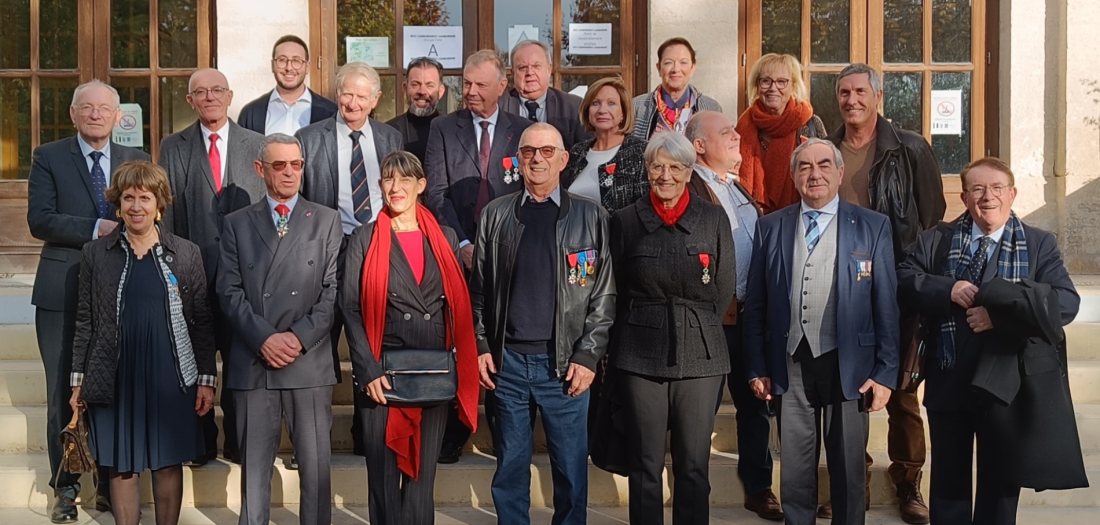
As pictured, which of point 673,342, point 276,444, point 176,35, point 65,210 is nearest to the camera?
point 673,342

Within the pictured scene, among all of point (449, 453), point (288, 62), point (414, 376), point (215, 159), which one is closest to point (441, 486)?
point (449, 453)

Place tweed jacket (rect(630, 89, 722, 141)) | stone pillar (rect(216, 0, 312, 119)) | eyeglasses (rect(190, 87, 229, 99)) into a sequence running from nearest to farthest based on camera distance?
eyeglasses (rect(190, 87, 229, 99)), tweed jacket (rect(630, 89, 722, 141)), stone pillar (rect(216, 0, 312, 119))

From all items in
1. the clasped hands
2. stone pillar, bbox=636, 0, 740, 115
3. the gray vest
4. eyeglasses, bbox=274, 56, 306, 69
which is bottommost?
the clasped hands

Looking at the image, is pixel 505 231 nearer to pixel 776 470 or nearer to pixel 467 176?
pixel 467 176

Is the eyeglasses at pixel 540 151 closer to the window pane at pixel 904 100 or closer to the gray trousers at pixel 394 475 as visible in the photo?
the gray trousers at pixel 394 475

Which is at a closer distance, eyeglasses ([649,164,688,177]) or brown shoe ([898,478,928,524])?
eyeglasses ([649,164,688,177])

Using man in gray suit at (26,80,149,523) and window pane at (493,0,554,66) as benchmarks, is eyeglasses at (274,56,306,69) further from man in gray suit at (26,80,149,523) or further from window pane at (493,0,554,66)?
window pane at (493,0,554,66)

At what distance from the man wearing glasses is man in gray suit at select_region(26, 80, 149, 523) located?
72 centimetres

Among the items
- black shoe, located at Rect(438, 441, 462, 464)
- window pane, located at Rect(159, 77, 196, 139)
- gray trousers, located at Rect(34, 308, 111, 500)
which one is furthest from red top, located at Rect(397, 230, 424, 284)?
window pane, located at Rect(159, 77, 196, 139)

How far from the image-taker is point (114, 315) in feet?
14.5

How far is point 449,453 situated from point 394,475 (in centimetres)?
98

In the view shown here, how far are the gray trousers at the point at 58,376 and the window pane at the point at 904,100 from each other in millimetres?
5648

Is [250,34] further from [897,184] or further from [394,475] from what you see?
[897,184]

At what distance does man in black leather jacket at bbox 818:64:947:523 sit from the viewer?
15.8 ft
